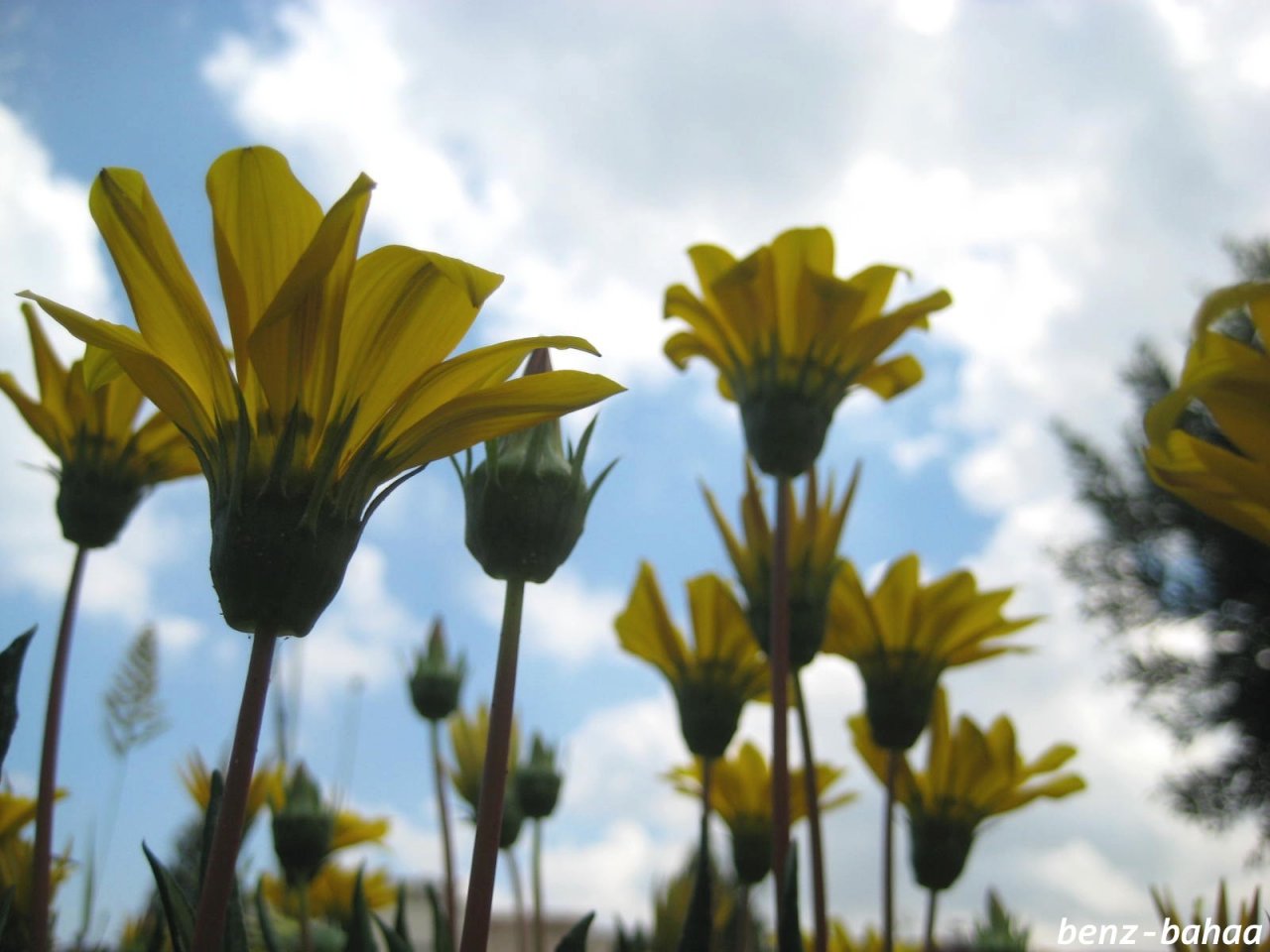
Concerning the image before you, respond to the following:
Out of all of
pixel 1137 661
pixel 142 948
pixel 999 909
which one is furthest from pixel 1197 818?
pixel 142 948

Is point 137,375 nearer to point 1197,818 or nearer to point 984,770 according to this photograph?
point 984,770

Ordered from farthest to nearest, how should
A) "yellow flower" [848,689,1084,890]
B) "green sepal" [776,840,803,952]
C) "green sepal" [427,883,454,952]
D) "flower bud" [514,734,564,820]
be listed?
"flower bud" [514,734,564,820], "yellow flower" [848,689,1084,890], "green sepal" [427,883,454,952], "green sepal" [776,840,803,952]

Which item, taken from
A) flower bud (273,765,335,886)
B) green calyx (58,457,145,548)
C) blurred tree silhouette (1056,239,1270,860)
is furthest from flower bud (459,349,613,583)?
blurred tree silhouette (1056,239,1270,860)

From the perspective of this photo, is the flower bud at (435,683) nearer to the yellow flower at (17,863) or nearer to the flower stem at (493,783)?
the yellow flower at (17,863)

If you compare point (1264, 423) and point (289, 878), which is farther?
point (289, 878)

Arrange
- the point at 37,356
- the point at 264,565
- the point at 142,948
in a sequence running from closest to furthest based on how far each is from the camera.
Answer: the point at 264,565 < the point at 142,948 < the point at 37,356

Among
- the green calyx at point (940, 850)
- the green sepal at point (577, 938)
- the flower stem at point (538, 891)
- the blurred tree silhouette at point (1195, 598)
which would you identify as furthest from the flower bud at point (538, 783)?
the blurred tree silhouette at point (1195, 598)

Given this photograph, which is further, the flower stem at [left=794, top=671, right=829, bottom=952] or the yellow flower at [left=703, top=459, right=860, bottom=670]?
the yellow flower at [left=703, top=459, right=860, bottom=670]

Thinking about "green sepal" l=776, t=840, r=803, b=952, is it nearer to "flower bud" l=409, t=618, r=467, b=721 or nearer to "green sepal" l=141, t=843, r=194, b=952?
"green sepal" l=141, t=843, r=194, b=952

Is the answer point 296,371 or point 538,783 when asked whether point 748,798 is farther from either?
point 296,371
